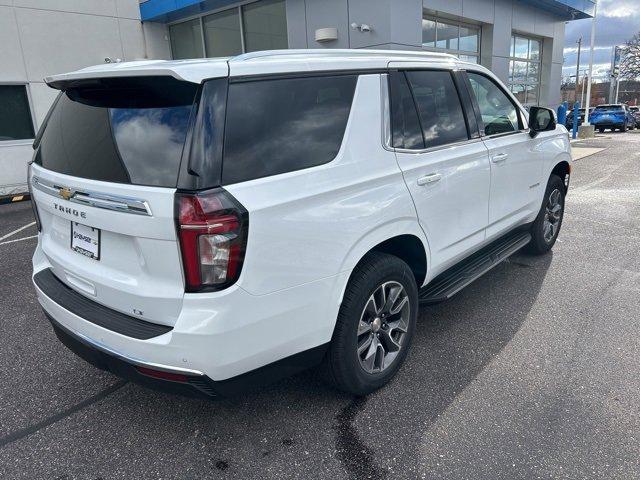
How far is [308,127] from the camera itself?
8.01ft

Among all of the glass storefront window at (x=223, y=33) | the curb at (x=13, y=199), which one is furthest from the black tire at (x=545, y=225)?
the glass storefront window at (x=223, y=33)

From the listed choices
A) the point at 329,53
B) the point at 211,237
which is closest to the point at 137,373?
the point at 211,237

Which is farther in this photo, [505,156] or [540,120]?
[540,120]

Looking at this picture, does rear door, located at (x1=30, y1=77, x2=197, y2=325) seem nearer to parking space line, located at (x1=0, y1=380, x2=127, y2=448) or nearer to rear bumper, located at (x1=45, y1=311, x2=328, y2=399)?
rear bumper, located at (x1=45, y1=311, x2=328, y2=399)

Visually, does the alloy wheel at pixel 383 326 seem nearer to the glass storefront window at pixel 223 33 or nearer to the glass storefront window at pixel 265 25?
the glass storefront window at pixel 265 25

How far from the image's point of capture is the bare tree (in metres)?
56.0

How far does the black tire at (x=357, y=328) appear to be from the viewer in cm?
263

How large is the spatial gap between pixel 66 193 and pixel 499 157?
306 centimetres

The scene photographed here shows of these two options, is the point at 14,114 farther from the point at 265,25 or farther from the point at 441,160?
the point at 441,160

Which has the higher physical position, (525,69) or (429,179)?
(525,69)

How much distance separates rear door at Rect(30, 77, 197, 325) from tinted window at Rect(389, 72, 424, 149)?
50.4 inches

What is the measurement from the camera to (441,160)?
321cm

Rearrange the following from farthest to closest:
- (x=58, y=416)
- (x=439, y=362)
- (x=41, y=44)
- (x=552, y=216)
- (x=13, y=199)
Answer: (x=41, y=44) < (x=13, y=199) < (x=552, y=216) < (x=439, y=362) < (x=58, y=416)

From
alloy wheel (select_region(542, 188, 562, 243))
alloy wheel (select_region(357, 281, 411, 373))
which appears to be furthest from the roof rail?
alloy wheel (select_region(542, 188, 562, 243))
